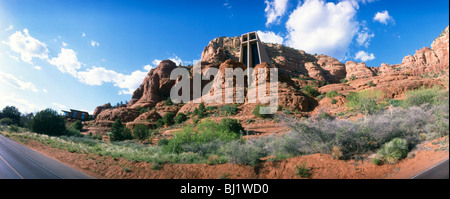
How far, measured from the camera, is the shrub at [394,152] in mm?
6156

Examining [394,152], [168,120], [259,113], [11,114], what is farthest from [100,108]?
[394,152]

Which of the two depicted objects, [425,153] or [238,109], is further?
[238,109]

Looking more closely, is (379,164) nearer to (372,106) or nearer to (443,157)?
(443,157)

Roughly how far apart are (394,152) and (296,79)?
3902 cm

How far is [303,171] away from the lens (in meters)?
6.62

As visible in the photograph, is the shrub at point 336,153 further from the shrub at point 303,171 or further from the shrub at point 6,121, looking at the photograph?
the shrub at point 6,121

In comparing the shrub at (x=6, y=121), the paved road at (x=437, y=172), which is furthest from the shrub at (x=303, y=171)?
the shrub at (x=6, y=121)

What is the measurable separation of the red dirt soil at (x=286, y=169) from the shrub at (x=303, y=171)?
13 centimetres

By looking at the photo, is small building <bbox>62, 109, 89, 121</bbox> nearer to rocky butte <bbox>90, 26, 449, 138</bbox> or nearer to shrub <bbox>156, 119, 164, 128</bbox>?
rocky butte <bbox>90, 26, 449, 138</bbox>

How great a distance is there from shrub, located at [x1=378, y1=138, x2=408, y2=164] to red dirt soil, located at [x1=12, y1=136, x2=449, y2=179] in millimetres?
161

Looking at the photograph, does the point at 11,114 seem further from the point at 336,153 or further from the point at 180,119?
the point at 336,153
